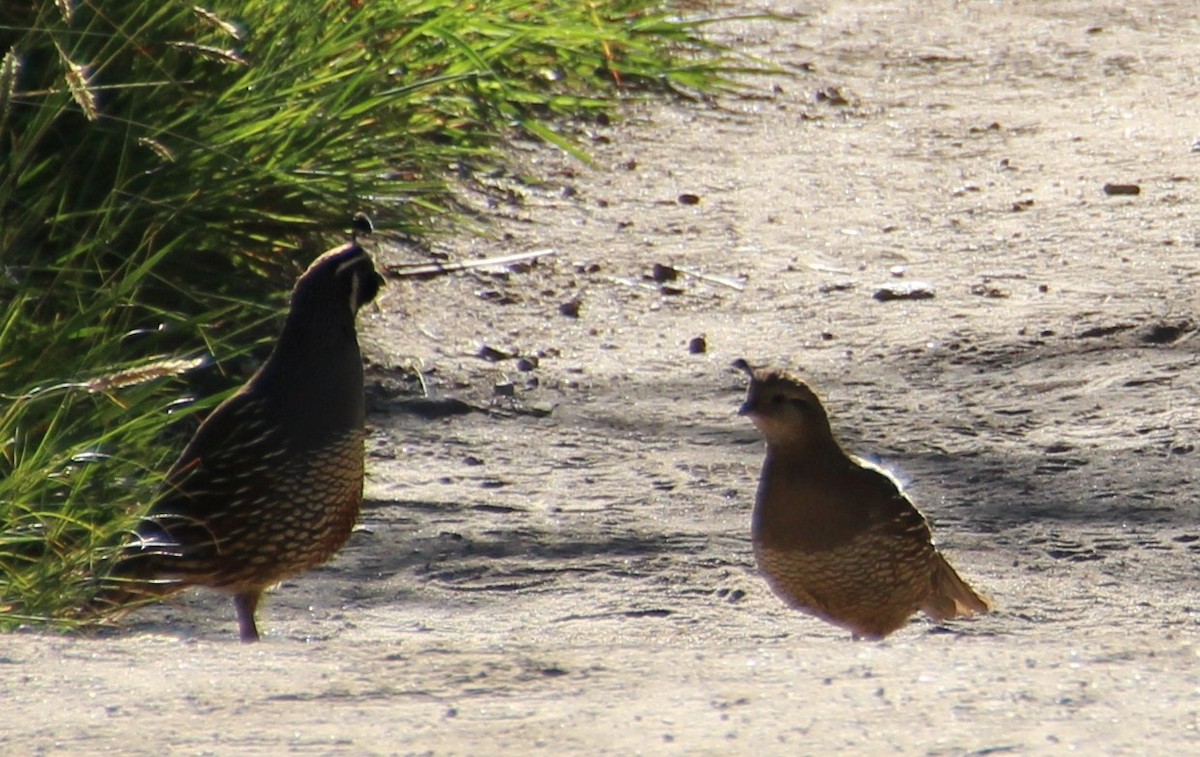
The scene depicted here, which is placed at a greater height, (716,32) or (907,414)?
(716,32)

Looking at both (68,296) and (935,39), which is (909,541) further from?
(935,39)

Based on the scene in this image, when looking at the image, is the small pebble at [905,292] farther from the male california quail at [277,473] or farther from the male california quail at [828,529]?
the male california quail at [277,473]

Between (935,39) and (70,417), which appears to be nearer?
(70,417)

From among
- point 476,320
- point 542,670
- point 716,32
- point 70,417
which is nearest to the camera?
point 542,670

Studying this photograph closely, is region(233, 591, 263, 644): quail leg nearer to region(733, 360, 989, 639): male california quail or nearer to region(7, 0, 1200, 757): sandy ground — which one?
region(7, 0, 1200, 757): sandy ground

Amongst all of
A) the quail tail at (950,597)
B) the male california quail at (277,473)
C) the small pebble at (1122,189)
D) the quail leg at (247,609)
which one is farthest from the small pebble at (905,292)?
the quail leg at (247,609)

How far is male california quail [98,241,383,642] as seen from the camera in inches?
169

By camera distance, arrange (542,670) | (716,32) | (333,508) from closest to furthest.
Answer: (542,670) → (333,508) → (716,32)

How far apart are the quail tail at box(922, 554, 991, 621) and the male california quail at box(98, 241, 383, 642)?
131 centimetres

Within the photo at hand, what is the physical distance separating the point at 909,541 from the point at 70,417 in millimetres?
1911

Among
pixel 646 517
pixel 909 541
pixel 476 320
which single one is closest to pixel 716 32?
pixel 476 320

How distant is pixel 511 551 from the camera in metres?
5.11

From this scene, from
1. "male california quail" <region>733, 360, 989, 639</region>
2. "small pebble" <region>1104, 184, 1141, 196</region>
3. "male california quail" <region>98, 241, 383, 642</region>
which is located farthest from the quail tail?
"small pebble" <region>1104, 184, 1141, 196</region>

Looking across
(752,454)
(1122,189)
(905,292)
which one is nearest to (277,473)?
(752,454)
